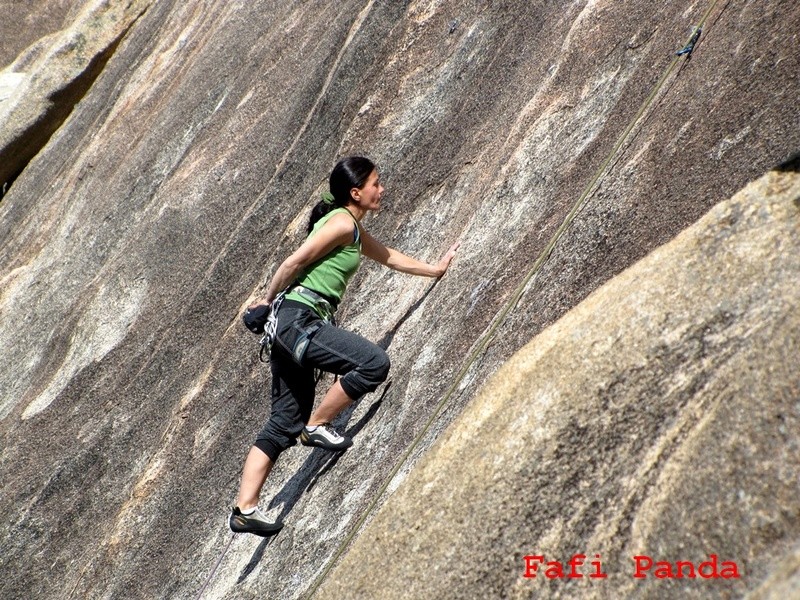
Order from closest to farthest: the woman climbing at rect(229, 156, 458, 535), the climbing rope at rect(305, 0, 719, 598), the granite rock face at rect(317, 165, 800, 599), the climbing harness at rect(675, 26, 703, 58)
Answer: the granite rock face at rect(317, 165, 800, 599)
the climbing rope at rect(305, 0, 719, 598)
the climbing harness at rect(675, 26, 703, 58)
the woman climbing at rect(229, 156, 458, 535)

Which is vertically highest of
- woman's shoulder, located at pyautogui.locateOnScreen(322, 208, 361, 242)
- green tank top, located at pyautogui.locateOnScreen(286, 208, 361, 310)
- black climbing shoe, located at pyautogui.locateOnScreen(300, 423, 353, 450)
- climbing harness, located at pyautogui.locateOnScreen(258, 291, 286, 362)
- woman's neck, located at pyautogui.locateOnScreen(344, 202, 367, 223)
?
woman's neck, located at pyautogui.locateOnScreen(344, 202, 367, 223)

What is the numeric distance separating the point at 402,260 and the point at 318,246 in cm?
109

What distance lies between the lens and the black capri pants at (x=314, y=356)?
6492 mm

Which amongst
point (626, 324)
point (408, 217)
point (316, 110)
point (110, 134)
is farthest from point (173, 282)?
point (626, 324)

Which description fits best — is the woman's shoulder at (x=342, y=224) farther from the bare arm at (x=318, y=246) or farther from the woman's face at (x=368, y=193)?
the woman's face at (x=368, y=193)

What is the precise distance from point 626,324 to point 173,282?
7114 millimetres

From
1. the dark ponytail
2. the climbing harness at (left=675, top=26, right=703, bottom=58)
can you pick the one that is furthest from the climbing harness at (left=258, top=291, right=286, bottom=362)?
the climbing harness at (left=675, top=26, right=703, bottom=58)

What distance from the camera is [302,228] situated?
945cm

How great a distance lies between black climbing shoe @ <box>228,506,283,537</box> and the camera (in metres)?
6.68

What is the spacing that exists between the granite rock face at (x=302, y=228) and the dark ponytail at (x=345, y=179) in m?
1.17

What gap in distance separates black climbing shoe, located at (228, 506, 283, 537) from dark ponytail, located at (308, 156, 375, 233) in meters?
2.24

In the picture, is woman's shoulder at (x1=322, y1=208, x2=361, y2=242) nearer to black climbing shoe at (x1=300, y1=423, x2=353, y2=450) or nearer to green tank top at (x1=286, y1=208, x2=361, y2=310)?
green tank top at (x1=286, y1=208, x2=361, y2=310)

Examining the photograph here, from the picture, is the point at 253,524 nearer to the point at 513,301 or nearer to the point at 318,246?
the point at 318,246

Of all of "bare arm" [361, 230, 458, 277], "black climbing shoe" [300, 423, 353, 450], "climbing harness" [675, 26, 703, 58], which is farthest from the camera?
"bare arm" [361, 230, 458, 277]
